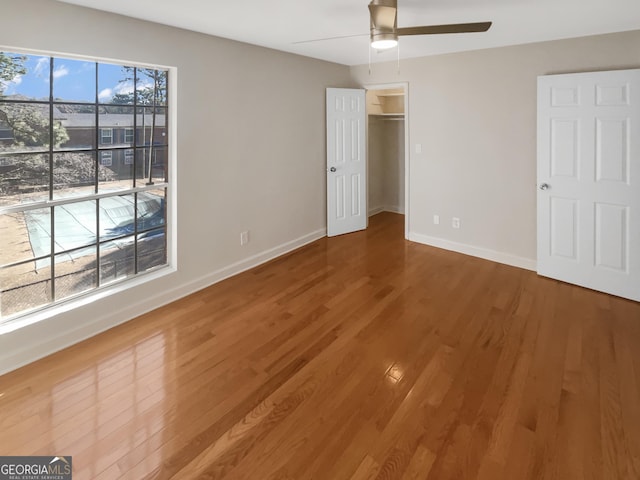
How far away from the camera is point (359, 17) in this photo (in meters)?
3.09

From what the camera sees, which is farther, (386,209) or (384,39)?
(386,209)

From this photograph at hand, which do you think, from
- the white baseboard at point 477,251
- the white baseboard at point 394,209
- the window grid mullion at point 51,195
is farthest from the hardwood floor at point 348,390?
the white baseboard at point 394,209

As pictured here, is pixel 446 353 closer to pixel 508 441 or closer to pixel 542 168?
pixel 508 441

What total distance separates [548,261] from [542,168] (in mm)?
976

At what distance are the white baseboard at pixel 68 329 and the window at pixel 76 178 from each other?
18cm

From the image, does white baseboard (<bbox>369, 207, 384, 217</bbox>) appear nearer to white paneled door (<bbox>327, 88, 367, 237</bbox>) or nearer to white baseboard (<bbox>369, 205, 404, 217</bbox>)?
white baseboard (<bbox>369, 205, 404, 217</bbox>)

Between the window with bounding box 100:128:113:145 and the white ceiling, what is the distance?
0.85m

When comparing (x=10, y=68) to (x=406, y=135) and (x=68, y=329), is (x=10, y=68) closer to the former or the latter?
(x=68, y=329)

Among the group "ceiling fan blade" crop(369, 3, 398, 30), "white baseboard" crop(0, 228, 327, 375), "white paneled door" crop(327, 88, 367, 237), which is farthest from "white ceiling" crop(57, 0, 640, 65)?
"white baseboard" crop(0, 228, 327, 375)

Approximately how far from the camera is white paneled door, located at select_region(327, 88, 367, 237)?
5.40 m

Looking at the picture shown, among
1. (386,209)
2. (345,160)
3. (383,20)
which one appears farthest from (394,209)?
(383,20)

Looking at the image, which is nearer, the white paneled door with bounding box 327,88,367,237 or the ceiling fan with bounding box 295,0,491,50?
the ceiling fan with bounding box 295,0,491,50

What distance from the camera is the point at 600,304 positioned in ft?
11.4

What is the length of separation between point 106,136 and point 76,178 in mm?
408
